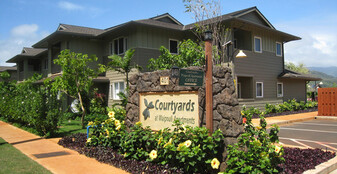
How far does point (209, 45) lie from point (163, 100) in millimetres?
1876

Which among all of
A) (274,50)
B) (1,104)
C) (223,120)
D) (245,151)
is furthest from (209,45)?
(274,50)

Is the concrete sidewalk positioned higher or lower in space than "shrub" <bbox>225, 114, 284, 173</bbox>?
lower

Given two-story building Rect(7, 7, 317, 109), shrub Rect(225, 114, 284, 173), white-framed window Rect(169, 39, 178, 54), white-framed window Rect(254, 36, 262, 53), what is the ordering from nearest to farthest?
1. shrub Rect(225, 114, 284, 173)
2. two-story building Rect(7, 7, 317, 109)
3. white-framed window Rect(169, 39, 178, 54)
4. white-framed window Rect(254, 36, 262, 53)

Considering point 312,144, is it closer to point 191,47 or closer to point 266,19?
point 191,47

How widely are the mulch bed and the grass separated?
1369mm

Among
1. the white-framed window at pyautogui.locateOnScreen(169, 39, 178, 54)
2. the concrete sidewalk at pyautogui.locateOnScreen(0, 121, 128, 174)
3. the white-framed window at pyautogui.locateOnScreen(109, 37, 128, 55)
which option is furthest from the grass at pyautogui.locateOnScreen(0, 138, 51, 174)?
the white-framed window at pyautogui.locateOnScreen(169, 39, 178, 54)

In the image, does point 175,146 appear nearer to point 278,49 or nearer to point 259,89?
point 259,89

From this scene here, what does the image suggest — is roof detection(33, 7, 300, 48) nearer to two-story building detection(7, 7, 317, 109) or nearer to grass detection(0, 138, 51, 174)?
two-story building detection(7, 7, 317, 109)

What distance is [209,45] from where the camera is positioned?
5.73 m

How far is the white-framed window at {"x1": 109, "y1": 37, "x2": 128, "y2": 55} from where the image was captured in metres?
18.4

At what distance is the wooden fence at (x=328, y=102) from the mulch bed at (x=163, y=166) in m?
11.8

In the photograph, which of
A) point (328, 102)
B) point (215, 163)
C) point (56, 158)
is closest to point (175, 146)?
point (215, 163)

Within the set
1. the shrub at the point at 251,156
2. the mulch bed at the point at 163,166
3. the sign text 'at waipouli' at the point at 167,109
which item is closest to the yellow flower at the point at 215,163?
the shrub at the point at 251,156

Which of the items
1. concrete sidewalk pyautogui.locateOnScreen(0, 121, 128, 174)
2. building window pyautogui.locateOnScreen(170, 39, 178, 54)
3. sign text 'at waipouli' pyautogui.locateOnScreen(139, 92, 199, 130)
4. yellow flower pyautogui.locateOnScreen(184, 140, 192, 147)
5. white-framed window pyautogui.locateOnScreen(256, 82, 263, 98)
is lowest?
concrete sidewalk pyautogui.locateOnScreen(0, 121, 128, 174)
